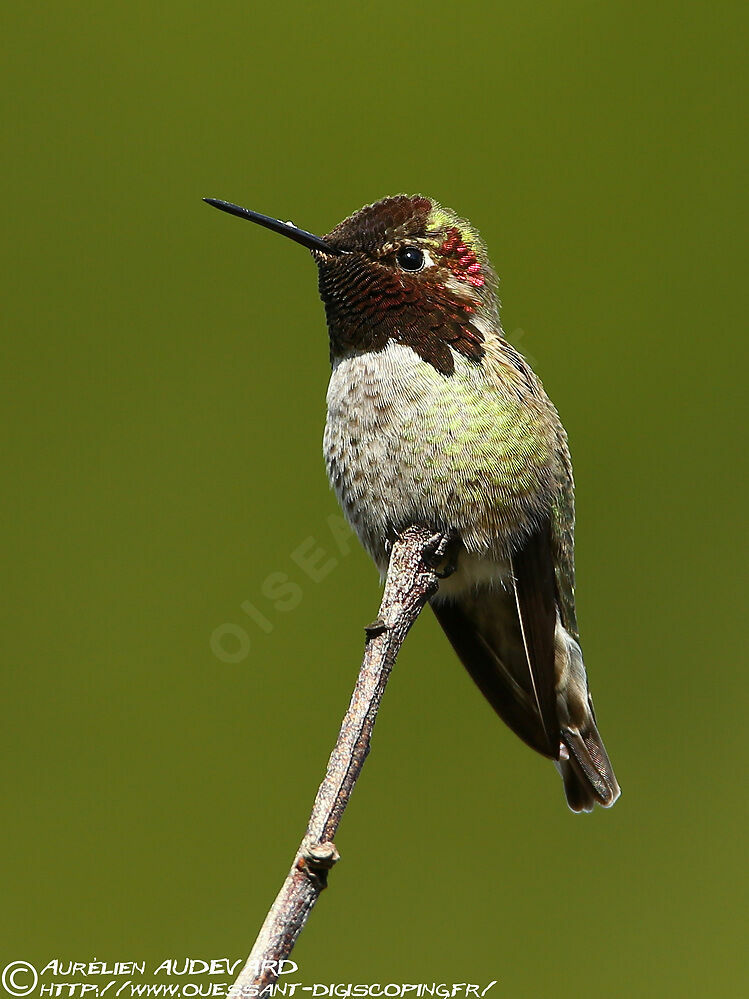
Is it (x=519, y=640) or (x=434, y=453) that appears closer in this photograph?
(x=434, y=453)

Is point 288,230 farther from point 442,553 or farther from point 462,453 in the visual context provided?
point 442,553

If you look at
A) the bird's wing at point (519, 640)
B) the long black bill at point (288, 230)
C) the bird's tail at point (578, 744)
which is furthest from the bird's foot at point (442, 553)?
the long black bill at point (288, 230)

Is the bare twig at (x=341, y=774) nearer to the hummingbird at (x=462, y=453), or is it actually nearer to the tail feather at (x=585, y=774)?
the hummingbird at (x=462, y=453)

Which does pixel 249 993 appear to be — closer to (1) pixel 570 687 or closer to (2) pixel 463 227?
(1) pixel 570 687

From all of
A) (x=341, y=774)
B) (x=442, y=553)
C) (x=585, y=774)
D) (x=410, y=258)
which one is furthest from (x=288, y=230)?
(x=585, y=774)

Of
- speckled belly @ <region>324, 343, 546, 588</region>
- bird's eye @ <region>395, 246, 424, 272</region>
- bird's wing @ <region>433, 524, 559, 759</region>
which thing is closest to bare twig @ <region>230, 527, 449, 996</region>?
speckled belly @ <region>324, 343, 546, 588</region>

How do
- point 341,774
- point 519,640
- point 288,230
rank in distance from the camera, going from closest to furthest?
point 341,774, point 288,230, point 519,640

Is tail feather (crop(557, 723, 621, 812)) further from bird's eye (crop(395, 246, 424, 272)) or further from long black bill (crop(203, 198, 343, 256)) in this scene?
long black bill (crop(203, 198, 343, 256))
